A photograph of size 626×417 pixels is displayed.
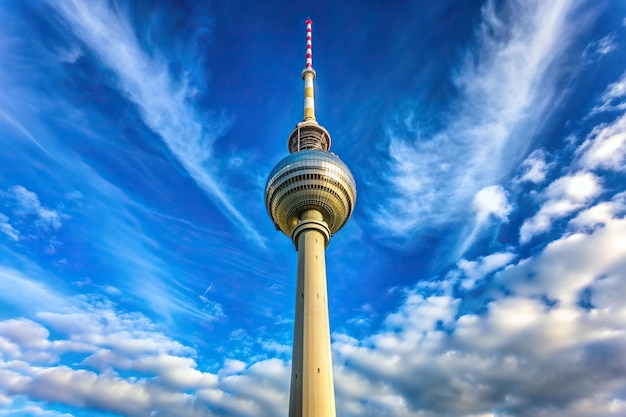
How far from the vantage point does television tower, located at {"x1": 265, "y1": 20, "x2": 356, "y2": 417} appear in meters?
61.5

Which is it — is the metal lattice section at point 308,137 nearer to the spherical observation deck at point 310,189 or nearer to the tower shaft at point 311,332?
the spherical observation deck at point 310,189

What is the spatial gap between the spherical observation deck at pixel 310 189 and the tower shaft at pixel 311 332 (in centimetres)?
373

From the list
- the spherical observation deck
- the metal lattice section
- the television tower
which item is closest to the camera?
the television tower

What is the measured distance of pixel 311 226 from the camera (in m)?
78.8

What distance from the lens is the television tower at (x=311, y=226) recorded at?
61.5 m

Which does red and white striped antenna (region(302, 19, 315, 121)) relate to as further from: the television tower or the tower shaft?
the tower shaft

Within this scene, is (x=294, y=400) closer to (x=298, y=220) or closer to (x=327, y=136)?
(x=298, y=220)

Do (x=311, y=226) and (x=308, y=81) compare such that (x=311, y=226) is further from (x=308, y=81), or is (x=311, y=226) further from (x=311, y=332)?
(x=308, y=81)

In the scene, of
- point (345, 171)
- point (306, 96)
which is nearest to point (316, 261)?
point (345, 171)

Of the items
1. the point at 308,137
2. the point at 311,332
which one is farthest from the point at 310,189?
the point at 311,332

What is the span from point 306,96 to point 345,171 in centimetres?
3063

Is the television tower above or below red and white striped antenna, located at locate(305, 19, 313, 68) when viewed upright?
below

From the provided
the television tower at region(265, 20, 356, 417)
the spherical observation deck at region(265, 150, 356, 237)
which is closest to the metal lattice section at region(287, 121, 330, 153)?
the television tower at region(265, 20, 356, 417)

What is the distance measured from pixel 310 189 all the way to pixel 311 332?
89.9 feet
